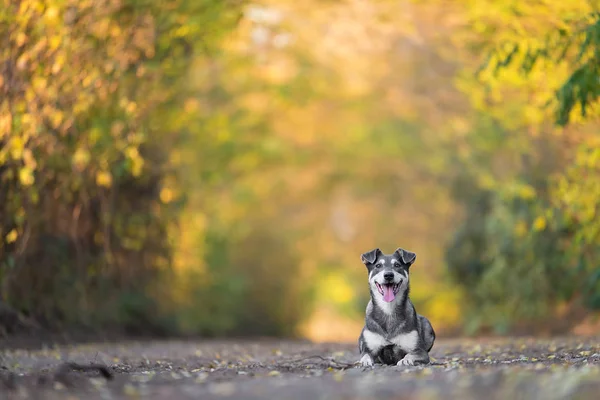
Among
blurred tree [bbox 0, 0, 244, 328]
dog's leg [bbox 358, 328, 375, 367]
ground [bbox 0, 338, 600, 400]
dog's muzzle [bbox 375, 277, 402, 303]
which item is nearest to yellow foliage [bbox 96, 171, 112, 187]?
blurred tree [bbox 0, 0, 244, 328]

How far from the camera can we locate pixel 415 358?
974cm

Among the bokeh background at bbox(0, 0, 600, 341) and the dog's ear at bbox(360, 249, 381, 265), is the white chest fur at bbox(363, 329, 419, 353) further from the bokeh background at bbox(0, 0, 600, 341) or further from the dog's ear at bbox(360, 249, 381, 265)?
the bokeh background at bbox(0, 0, 600, 341)

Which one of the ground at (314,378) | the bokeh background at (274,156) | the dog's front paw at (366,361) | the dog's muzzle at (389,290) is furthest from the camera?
the bokeh background at (274,156)

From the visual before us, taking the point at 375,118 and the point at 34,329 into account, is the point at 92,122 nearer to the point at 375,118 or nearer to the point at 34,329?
the point at 34,329

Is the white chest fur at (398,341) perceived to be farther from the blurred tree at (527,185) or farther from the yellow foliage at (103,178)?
the yellow foliage at (103,178)

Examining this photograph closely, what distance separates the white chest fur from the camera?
988 cm

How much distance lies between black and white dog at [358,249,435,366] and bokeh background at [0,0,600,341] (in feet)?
10.5

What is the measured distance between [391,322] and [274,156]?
21131 mm

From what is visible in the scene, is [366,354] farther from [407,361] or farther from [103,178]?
[103,178]

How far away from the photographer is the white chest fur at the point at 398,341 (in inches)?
389

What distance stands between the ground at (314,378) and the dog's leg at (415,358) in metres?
0.15

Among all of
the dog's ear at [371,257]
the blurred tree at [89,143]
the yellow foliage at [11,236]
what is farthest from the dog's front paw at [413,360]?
the yellow foliage at [11,236]

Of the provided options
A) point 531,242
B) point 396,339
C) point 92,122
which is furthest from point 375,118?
point 396,339

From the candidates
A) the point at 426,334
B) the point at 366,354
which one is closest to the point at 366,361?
the point at 366,354
